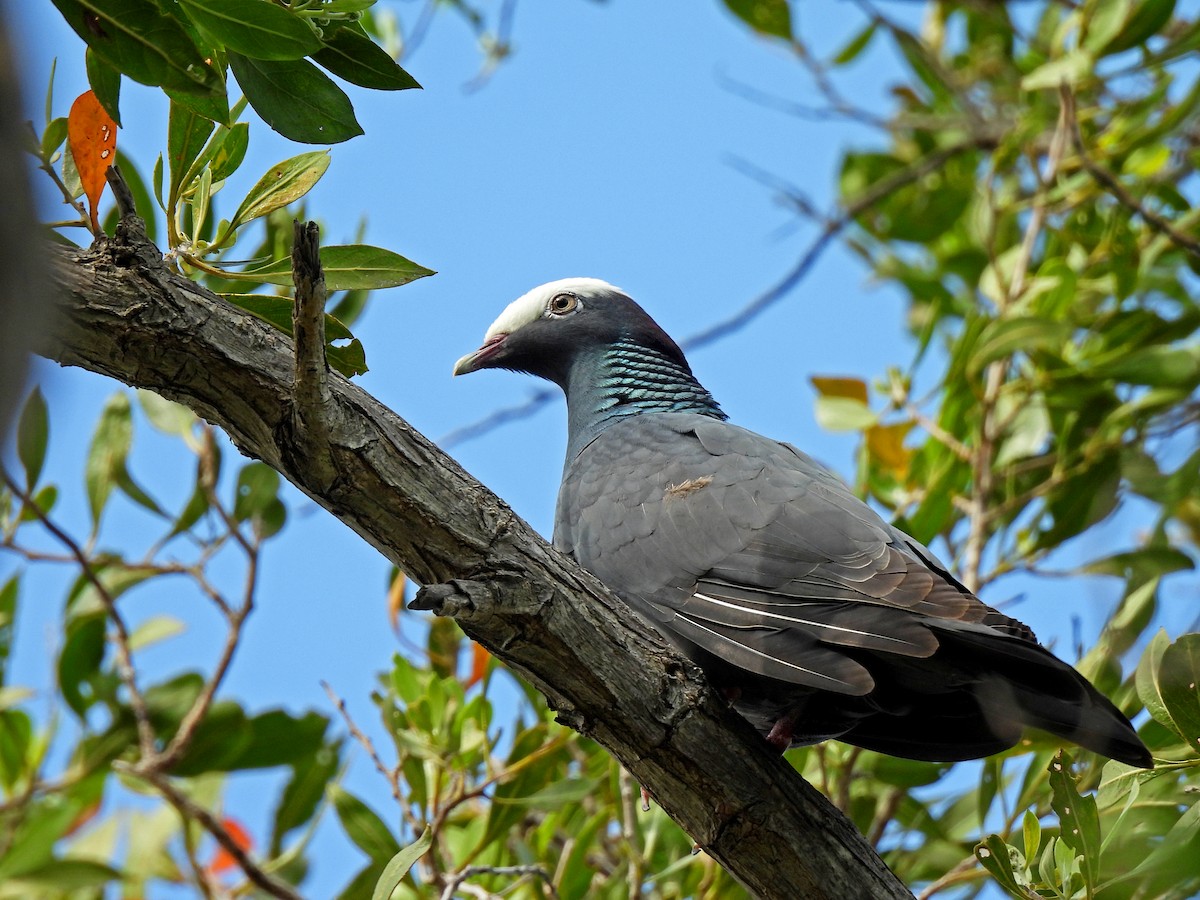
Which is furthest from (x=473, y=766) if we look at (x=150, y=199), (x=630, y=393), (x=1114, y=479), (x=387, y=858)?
(x=1114, y=479)

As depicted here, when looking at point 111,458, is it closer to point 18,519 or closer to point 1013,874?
point 18,519

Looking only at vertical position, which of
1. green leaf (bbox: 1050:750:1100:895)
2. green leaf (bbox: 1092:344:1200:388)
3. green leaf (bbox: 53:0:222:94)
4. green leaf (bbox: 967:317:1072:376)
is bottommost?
green leaf (bbox: 1050:750:1100:895)

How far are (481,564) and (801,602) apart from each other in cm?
94

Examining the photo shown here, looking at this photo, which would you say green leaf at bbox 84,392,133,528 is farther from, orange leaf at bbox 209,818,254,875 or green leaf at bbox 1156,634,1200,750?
green leaf at bbox 1156,634,1200,750

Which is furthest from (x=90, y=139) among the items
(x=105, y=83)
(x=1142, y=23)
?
(x=1142, y=23)

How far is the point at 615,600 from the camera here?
118 inches

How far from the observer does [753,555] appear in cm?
349

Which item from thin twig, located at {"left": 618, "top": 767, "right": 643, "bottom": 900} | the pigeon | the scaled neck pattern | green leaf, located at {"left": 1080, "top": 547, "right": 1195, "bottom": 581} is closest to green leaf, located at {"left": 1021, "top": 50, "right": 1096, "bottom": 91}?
green leaf, located at {"left": 1080, "top": 547, "right": 1195, "bottom": 581}

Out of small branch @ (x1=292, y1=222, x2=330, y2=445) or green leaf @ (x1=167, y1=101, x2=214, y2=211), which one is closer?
small branch @ (x1=292, y1=222, x2=330, y2=445)

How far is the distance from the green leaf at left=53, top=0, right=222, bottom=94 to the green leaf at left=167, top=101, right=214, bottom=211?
0.43 m

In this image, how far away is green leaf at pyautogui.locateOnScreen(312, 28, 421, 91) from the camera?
8.87ft

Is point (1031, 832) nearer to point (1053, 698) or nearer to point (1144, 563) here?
point (1053, 698)

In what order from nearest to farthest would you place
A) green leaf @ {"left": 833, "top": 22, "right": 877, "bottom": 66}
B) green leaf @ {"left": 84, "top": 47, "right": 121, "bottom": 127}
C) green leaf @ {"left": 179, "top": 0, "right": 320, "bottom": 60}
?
green leaf @ {"left": 179, "top": 0, "right": 320, "bottom": 60}, green leaf @ {"left": 84, "top": 47, "right": 121, "bottom": 127}, green leaf @ {"left": 833, "top": 22, "right": 877, "bottom": 66}

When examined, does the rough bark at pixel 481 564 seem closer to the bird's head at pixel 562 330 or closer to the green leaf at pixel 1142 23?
the bird's head at pixel 562 330
